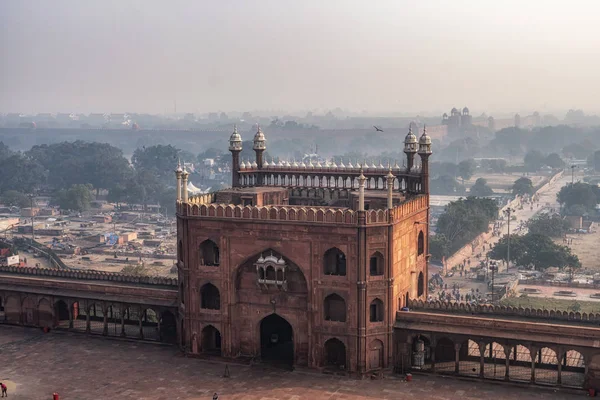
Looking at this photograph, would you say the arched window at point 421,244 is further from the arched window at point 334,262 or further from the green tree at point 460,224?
the green tree at point 460,224

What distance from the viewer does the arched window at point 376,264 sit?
32812 mm

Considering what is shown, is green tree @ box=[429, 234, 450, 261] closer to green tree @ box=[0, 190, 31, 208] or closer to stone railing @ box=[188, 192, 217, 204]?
stone railing @ box=[188, 192, 217, 204]

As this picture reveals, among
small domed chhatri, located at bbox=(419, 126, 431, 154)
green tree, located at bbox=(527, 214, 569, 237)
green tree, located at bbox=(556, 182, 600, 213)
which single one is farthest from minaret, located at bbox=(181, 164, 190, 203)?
green tree, located at bbox=(556, 182, 600, 213)

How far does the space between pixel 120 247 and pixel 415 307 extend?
69033 millimetres

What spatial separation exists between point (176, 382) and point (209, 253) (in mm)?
6195

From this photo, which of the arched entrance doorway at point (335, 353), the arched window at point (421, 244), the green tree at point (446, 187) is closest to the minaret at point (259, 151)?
the arched window at point (421, 244)

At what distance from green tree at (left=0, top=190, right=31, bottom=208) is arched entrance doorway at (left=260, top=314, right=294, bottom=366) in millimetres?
104999

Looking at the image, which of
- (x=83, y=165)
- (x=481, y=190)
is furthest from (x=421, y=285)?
(x=83, y=165)

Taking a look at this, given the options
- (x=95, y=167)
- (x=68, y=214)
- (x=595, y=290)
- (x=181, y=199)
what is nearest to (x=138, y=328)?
(x=181, y=199)

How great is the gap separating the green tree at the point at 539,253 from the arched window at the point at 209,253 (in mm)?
52755

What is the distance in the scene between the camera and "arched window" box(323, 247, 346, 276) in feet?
109

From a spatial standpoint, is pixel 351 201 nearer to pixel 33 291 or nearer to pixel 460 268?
pixel 33 291

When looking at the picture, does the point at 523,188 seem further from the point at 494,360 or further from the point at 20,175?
the point at 494,360

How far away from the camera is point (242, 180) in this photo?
43.5m
